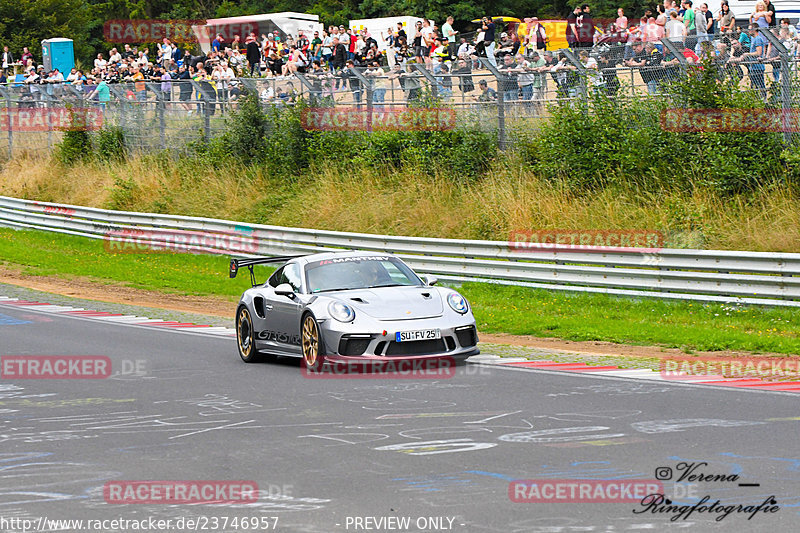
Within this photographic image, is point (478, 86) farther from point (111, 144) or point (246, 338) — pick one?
point (111, 144)

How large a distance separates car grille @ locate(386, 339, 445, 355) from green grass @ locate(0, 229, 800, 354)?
3690 mm

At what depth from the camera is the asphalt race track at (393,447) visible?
629 centimetres

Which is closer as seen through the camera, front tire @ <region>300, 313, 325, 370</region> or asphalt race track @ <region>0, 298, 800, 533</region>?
asphalt race track @ <region>0, 298, 800, 533</region>

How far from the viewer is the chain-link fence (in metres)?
19.6

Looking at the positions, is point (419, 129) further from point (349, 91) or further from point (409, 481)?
point (409, 481)

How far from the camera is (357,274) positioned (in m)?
13.2

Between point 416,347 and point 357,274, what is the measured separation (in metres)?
1.75

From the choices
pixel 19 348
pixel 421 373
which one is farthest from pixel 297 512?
pixel 19 348

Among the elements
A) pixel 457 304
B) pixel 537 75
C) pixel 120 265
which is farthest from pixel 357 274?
pixel 120 265

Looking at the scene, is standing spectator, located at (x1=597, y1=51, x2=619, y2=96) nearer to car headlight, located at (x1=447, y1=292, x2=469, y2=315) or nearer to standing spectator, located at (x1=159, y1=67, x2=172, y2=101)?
car headlight, located at (x1=447, y1=292, x2=469, y2=315)

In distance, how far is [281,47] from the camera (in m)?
35.7

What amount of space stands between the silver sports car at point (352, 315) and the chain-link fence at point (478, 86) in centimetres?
922

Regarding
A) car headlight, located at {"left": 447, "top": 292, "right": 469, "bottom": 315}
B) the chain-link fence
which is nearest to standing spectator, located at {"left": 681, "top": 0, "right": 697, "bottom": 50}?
the chain-link fence

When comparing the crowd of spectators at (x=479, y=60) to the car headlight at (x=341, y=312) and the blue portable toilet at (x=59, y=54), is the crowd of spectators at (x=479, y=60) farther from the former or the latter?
the car headlight at (x=341, y=312)
